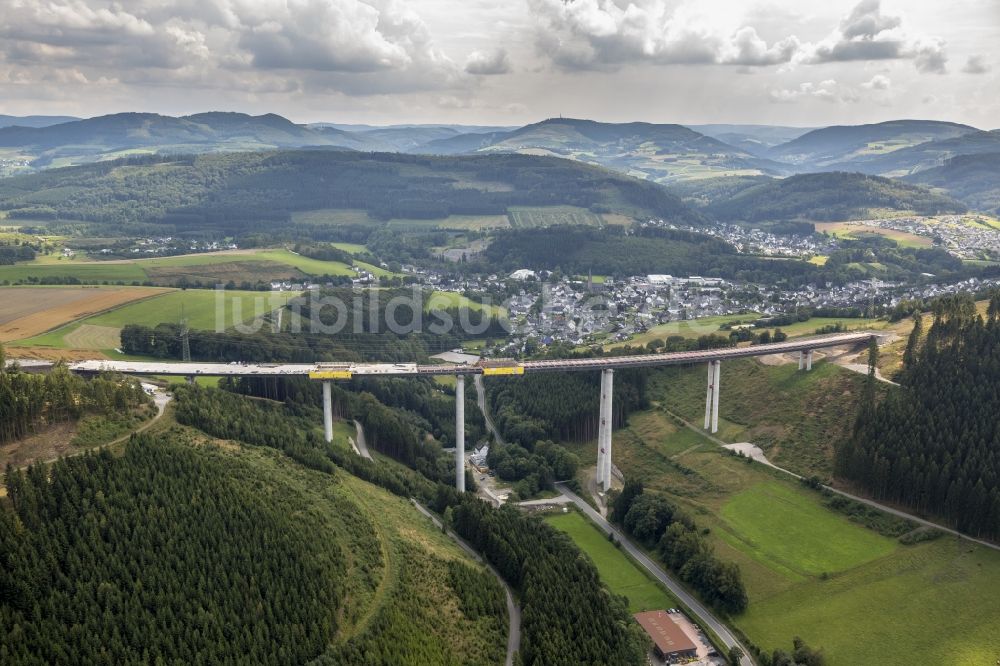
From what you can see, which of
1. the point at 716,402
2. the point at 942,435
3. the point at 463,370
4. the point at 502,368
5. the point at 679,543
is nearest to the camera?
the point at 679,543

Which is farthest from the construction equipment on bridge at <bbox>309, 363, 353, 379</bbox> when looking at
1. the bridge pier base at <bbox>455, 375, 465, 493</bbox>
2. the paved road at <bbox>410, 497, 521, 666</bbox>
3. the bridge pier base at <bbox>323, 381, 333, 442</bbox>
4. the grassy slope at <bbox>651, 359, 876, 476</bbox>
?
the grassy slope at <bbox>651, 359, 876, 476</bbox>

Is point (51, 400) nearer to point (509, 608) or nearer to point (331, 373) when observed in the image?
point (331, 373)

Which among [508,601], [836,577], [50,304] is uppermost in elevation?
[50,304]

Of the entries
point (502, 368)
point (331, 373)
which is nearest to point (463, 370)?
point (502, 368)

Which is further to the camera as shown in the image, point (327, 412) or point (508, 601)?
point (327, 412)

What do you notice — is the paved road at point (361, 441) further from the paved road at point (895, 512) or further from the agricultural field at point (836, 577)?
the paved road at point (895, 512)

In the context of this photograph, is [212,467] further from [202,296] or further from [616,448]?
[202,296]

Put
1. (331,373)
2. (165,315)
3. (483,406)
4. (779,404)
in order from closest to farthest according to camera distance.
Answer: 1. (331,373)
2. (779,404)
3. (483,406)
4. (165,315)

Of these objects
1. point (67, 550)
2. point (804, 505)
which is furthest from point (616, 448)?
point (67, 550)

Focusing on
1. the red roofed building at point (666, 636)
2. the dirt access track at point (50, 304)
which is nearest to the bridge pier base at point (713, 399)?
the red roofed building at point (666, 636)
